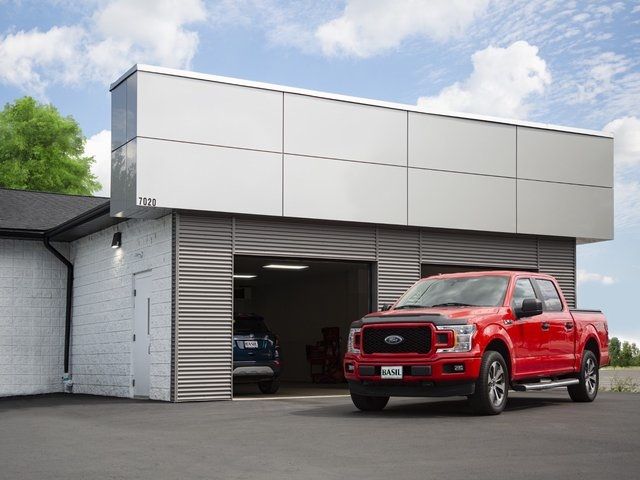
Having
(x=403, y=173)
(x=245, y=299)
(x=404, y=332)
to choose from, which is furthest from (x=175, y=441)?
(x=245, y=299)

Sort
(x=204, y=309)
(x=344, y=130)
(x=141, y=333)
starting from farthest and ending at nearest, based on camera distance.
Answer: (x=141, y=333) < (x=344, y=130) < (x=204, y=309)

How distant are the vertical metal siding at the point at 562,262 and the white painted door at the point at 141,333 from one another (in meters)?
9.28

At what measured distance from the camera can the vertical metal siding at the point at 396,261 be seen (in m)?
20.6

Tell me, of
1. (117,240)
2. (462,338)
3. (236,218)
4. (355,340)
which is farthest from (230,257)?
(462,338)

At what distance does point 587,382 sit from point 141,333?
8831 millimetres

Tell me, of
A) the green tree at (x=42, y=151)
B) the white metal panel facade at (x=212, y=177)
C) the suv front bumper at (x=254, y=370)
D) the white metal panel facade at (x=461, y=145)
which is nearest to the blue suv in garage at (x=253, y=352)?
the suv front bumper at (x=254, y=370)

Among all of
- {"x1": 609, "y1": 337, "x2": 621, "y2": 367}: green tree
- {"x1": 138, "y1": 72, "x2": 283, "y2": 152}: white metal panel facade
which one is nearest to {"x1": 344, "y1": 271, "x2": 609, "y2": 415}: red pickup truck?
{"x1": 138, "y1": 72, "x2": 283, "y2": 152}: white metal panel facade

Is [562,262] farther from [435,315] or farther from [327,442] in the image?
[327,442]

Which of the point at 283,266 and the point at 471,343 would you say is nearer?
the point at 471,343

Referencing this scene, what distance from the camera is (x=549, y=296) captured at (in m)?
15.6

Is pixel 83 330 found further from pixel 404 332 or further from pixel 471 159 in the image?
pixel 404 332

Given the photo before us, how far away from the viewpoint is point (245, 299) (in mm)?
36000

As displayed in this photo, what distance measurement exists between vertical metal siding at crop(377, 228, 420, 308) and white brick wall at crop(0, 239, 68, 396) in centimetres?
891

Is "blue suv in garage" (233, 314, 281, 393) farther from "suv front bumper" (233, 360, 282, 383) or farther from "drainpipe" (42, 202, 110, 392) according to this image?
"drainpipe" (42, 202, 110, 392)
